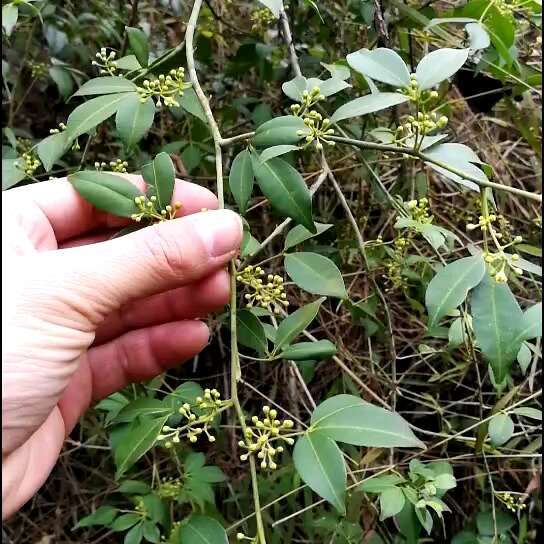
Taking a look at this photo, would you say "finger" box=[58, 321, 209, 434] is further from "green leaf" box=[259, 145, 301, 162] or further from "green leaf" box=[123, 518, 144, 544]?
"green leaf" box=[259, 145, 301, 162]

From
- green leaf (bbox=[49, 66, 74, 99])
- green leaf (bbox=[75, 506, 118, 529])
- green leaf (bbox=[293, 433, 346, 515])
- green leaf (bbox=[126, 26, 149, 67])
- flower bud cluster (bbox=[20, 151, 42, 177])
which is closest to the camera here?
green leaf (bbox=[293, 433, 346, 515])

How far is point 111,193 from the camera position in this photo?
95 cm

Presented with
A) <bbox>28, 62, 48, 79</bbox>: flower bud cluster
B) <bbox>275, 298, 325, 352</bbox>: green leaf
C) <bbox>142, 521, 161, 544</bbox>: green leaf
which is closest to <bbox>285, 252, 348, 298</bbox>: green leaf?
<bbox>275, 298, 325, 352</bbox>: green leaf

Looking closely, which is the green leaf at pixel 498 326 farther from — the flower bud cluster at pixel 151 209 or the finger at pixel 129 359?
the finger at pixel 129 359

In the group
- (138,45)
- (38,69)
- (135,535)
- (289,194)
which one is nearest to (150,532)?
(135,535)

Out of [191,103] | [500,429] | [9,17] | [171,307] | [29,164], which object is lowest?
[500,429]

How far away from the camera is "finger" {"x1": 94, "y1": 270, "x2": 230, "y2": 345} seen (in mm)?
1084

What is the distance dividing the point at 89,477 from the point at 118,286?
1.10 metres

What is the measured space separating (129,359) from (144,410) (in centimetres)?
37

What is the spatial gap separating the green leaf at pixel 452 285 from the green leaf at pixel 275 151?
0.24 meters

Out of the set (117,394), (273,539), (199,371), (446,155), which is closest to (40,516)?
(199,371)

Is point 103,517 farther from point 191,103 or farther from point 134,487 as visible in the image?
point 191,103

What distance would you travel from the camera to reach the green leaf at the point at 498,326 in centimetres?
77

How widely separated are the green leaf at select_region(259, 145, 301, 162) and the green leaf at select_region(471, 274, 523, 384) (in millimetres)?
286
